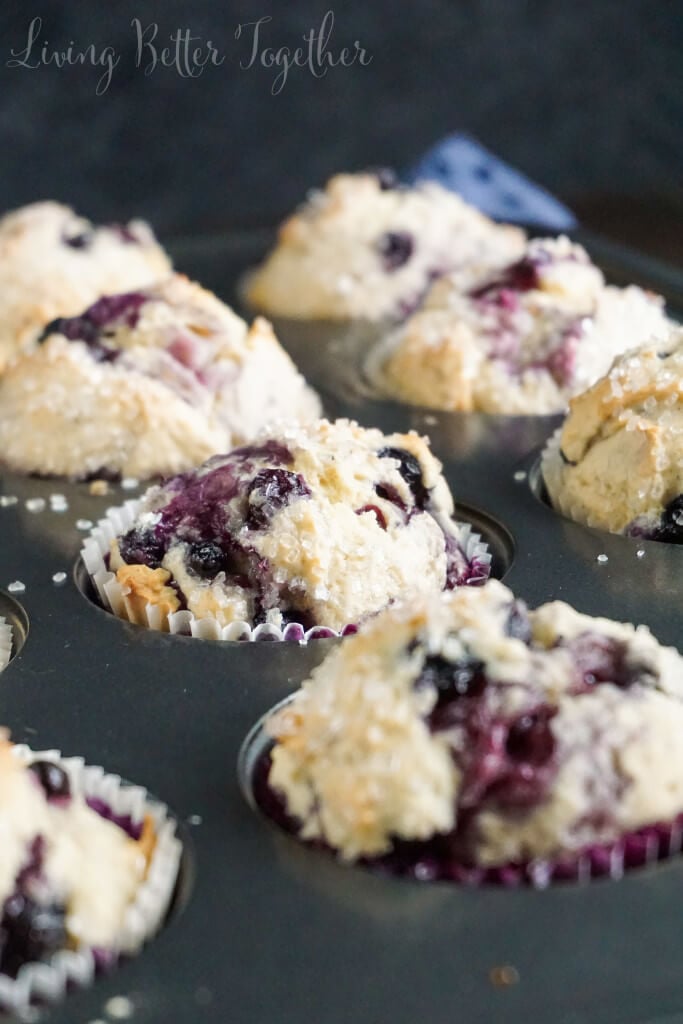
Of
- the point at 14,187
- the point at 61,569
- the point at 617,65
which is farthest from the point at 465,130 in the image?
the point at 61,569

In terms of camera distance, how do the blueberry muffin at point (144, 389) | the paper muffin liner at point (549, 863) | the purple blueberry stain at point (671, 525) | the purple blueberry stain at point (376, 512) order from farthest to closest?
the blueberry muffin at point (144, 389) < the purple blueberry stain at point (671, 525) < the purple blueberry stain at point (376, 512) < the paper muffin liner at point (549, 863)

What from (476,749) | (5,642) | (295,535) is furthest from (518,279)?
(476,749)

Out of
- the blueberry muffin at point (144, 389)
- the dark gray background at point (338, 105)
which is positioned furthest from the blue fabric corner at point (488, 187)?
the blueberry muffin at point (144, 389)

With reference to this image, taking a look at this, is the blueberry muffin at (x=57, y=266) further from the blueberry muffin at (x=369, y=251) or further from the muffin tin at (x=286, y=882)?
the muffin tin at (x=286, y=882)

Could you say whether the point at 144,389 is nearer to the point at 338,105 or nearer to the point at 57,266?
the point at 57,266

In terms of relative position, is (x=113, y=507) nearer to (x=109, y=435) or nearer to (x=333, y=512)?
(x=109, y=435)

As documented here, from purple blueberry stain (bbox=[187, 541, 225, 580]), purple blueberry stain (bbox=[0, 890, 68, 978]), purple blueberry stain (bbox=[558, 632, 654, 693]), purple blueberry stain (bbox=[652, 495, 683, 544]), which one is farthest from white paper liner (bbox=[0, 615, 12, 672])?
purple blueberry stain (bbox=[652, 495, 683, 544])
